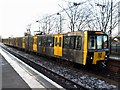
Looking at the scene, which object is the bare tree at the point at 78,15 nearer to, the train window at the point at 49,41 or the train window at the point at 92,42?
the train window at the point at 49,41

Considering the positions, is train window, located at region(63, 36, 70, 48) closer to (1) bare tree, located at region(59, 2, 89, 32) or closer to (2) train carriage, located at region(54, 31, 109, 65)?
(2) train carriage, located at region(54, 31, 109, 65)

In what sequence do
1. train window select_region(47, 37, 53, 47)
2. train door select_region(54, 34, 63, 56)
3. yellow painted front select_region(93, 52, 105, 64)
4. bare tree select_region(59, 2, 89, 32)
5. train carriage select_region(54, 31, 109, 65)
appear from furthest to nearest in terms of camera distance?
bare tree select_region(59, 2, 89, 32) < train window select_region(47, 37, 53, 47) < train door select_region(54, 34, 63, 56) < yellow painted front select_region(93, 52, 105, 64) < train carriage select_region(54, 31, 109, 65)

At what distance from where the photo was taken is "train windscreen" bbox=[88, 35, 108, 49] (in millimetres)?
14664

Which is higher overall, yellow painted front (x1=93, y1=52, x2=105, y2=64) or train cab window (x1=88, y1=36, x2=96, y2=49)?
train cab window (x1=88, y1=36, x2=96, y2=49)

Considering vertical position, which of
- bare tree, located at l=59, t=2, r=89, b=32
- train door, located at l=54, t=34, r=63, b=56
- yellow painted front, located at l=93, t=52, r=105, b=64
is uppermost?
bare tree, located at l=59, t=2, r=89, b=32

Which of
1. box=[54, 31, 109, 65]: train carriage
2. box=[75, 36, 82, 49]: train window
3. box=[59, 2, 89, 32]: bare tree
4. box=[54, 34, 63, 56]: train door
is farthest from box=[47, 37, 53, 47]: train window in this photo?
box=[59, 2, 89, 32]: bare tree

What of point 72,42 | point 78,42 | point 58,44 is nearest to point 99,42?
point 78,42

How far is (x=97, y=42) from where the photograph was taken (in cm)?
1511

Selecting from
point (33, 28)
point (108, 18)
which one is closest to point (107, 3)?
point (108, 18)

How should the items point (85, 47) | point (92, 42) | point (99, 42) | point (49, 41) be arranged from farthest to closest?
point (49, 41) < point (99, 42) < point (92, 42) < point (85, 47)

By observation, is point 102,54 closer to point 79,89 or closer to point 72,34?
point 72,34

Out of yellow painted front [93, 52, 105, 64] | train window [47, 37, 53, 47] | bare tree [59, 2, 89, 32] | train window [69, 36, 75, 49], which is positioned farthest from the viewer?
bare tree [59, 2, 89, 32]

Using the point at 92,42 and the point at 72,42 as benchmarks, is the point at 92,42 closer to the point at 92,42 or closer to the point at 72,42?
the point at 92,42

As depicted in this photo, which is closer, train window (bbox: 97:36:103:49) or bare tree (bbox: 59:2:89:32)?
train window (bbox: 97:36:103:49)
